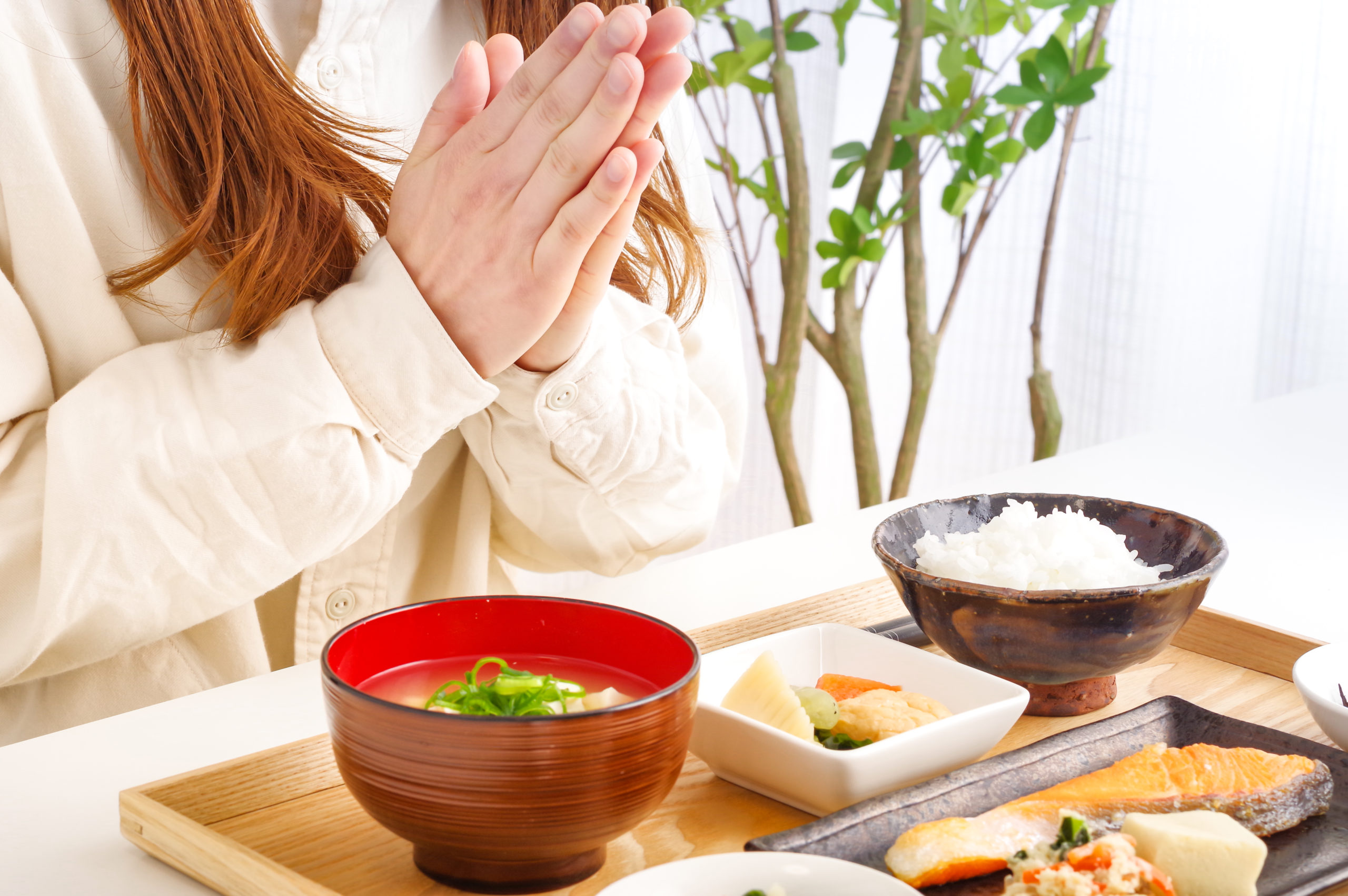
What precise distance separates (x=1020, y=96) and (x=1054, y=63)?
7 cm

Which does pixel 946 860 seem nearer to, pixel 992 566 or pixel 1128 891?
pixel 1128 891

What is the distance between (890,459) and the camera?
2.88 m

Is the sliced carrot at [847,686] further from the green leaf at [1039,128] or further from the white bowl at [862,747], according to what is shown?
the green leaf at [1039,128]

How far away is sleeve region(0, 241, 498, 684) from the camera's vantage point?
0.78 m

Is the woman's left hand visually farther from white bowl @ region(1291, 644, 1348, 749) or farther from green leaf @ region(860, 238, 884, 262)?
green leaf @ region(860, 238, 884, 262)

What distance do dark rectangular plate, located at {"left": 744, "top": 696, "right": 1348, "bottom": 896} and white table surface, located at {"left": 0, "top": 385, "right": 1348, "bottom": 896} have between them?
0.32 m

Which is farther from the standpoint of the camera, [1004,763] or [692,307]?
[692,307]

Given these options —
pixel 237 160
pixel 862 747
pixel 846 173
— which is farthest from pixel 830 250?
pixel 862 747

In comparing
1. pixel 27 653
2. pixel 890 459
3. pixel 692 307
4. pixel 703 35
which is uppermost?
pixel 703 35

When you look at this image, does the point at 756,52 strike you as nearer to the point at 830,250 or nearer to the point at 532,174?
the point at 830,250

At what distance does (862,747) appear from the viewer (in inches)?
24.0

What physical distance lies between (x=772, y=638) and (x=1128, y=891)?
11.9 inches

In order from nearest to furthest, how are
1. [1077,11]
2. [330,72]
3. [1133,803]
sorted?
1. [1133,803]
2. [330,72]
3. [1077,11]

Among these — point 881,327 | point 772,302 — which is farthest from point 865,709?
point 881,327
